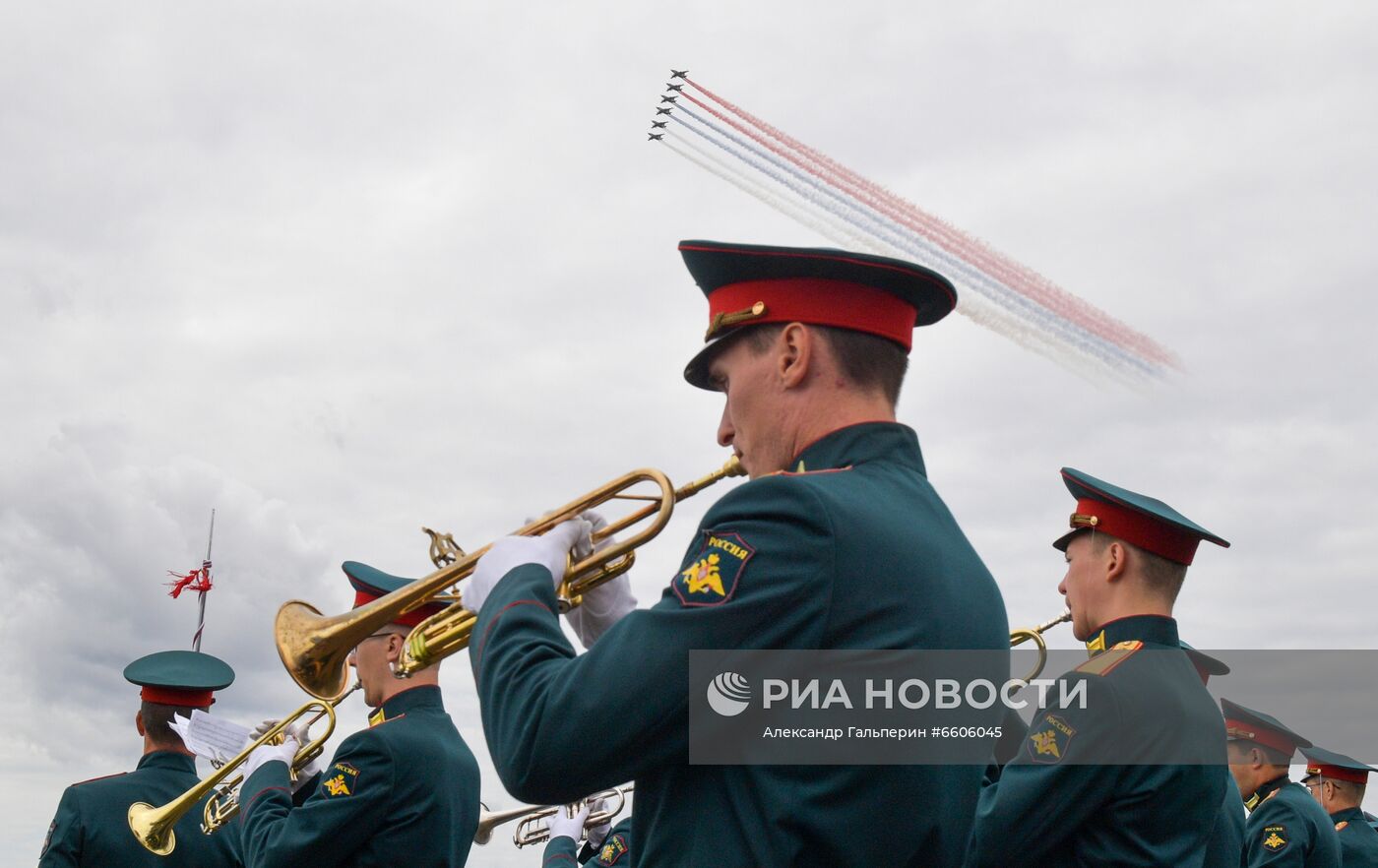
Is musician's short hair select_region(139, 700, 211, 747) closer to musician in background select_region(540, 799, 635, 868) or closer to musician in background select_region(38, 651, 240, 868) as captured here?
musician in background select_region(38, 651, 240, 868)

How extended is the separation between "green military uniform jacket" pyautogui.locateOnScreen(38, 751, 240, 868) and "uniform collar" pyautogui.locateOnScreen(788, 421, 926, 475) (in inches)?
262

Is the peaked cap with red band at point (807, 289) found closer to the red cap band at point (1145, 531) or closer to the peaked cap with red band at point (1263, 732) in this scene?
the red cap band at point (1145, 531)

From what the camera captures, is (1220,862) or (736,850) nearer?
(736,850)

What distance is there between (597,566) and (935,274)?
1291mm

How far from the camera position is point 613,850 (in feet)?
33.3

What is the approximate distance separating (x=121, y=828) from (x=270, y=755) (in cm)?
111

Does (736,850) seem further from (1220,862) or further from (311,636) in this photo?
(1220,862)

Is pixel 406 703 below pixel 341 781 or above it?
above

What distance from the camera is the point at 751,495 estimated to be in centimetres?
315

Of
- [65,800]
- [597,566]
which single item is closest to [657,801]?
[597,566]

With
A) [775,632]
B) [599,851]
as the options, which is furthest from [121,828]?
[775,632]

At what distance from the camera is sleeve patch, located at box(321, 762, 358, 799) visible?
7402mm

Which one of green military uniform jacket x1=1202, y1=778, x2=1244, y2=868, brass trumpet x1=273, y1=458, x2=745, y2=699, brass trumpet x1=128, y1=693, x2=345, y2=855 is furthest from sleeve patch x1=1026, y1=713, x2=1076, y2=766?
brass trumpet x1=128, y1=693, x2=345, y2=855

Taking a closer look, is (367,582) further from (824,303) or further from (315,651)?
(824,303)
